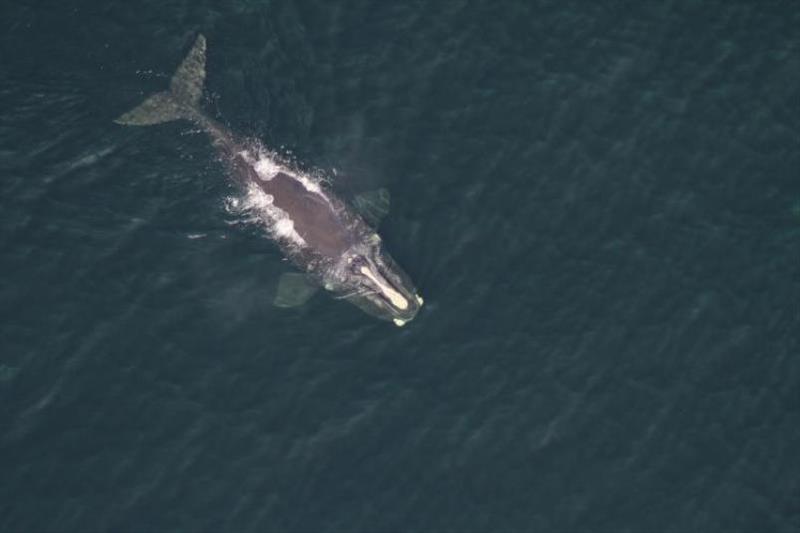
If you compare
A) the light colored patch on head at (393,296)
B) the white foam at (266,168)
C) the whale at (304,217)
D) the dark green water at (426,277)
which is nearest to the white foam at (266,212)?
the whale at (304,217)

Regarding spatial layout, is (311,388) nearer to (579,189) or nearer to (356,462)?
(356,462)

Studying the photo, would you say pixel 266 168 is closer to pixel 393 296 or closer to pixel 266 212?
pixel 266 212

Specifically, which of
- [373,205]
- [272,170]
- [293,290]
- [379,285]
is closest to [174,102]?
[272,170]

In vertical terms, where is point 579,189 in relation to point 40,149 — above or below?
below

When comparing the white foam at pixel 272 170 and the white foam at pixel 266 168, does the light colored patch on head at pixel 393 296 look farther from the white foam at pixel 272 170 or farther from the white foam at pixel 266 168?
the white foam at pixel 266 168

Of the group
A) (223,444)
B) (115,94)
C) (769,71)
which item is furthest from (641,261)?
(115,94)

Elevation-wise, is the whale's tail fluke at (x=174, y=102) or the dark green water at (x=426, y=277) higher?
the whale's tail fluke at (x=174, y=102)

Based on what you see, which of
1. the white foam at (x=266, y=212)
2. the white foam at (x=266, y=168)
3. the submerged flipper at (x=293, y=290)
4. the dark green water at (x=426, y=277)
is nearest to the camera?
the dark green water at (x=426, y=277)
